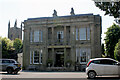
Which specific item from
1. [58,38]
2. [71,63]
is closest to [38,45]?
[58,38]

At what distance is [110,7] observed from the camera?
15.0 m

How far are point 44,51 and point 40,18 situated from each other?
6160mm

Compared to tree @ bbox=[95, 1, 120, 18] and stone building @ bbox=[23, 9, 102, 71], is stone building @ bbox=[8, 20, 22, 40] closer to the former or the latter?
stone building @ bbox=[23, 9, 102, 71]

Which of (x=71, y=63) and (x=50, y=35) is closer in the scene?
(x=71, y=63)

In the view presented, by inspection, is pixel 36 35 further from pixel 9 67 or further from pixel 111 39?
pixel 111 39

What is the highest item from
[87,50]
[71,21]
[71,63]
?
[71,21]

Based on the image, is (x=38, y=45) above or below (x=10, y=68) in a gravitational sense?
above

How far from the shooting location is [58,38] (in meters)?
33.2

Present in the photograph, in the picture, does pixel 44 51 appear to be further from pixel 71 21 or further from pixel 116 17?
pixel 116 17

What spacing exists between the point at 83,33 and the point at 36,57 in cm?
938

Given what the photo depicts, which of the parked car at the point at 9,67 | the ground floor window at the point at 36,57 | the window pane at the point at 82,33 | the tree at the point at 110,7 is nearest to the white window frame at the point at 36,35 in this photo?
the ground floor window at the point at 36,57

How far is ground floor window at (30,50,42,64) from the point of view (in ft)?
108

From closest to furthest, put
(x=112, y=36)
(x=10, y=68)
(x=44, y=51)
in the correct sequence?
(x=10, y=68)
(x=44, y=51)
(x=112, y=36)

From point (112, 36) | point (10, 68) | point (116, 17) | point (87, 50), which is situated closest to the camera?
point (116, 17)
